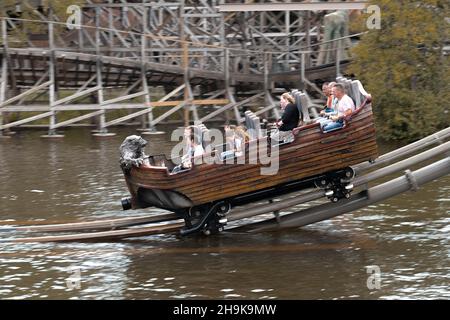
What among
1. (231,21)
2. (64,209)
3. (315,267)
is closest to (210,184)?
(315,267)

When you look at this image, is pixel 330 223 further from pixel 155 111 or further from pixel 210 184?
pixel 155 111

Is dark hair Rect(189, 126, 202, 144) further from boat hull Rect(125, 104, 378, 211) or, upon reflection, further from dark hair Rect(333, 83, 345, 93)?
dark hair Rect(333, 83, 345, 93)

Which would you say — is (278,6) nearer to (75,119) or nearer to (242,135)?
(75,119)

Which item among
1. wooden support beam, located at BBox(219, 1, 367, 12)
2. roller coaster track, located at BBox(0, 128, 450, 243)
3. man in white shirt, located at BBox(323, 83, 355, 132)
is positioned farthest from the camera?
wooden support beam, located at BBox(219, 1, 367, 12)

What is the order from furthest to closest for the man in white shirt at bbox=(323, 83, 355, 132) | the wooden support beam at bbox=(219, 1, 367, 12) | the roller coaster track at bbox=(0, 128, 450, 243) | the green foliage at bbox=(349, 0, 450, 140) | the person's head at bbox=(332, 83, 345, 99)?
the wooden support beam at bbox=(219, 1, 367, 12) < the green foliage at bbox=(349, 0, 450, 140) < the roller coaster track at bbox=(0, 128, 450, 243) < the person's head at bbox=(332, 83, 345, 99) < the man in white shirt at bbox=(323, 83, 355, 132)

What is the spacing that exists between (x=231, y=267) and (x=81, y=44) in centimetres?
1911

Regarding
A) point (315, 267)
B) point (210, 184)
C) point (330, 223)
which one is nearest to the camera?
point (315, 267)

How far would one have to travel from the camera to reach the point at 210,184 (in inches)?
563

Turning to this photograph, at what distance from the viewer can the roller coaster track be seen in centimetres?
1465

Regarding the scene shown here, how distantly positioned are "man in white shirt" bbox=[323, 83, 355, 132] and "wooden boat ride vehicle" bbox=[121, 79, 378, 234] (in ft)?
0.30

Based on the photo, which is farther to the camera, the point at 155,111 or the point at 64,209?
the point at 155,111

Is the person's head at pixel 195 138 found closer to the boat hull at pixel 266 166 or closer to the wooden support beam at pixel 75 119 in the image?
the boat hull at pixel 266 166

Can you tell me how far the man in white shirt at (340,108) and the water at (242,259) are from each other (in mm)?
1853

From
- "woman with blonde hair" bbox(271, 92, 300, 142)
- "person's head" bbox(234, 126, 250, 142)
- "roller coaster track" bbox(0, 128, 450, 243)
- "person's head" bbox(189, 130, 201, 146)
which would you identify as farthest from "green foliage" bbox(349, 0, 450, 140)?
"person's head" bbox(189, 130, 201, 146)
